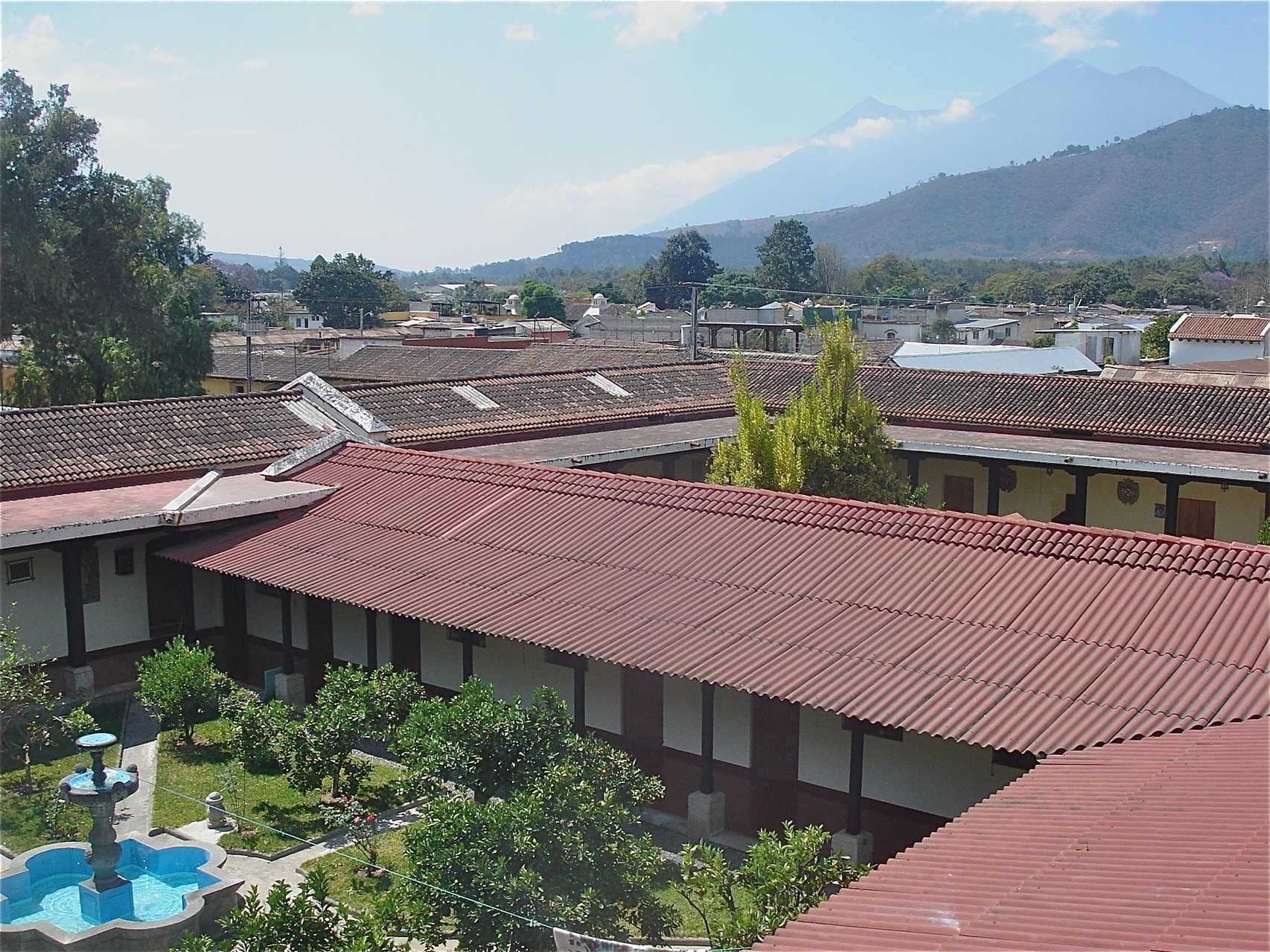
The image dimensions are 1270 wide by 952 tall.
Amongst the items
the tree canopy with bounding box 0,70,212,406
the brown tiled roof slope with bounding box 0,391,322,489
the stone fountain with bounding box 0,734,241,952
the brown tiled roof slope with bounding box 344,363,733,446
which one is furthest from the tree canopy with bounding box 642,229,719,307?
the stone fountain with bounding box 0,734,241,952

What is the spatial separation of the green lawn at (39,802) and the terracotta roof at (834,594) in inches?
111

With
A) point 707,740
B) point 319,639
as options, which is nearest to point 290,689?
point 319,639

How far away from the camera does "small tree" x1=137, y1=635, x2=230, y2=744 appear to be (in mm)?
13430

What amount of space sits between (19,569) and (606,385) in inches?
664

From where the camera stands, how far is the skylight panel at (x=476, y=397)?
26422 mm

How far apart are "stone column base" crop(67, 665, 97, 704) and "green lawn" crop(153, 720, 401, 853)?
196 cm

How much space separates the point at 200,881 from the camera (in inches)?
395

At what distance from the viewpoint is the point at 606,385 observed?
30.1 m

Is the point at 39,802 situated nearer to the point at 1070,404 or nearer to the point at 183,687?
the point at 183,687

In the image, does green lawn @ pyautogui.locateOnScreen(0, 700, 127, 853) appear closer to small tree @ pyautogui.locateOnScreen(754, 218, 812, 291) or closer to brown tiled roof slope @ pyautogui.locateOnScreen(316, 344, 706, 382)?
brown tiled roof slope @ pyautogui.locateOnScreen(316, 344, 706, 382)

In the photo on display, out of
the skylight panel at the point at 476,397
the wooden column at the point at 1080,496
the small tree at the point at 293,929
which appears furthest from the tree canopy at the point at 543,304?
the small tree at the point at 293,929

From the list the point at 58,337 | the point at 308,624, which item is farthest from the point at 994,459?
the point at 58,337

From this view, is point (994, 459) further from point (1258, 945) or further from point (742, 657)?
point (1258, 945)

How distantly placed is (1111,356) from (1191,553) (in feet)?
164
